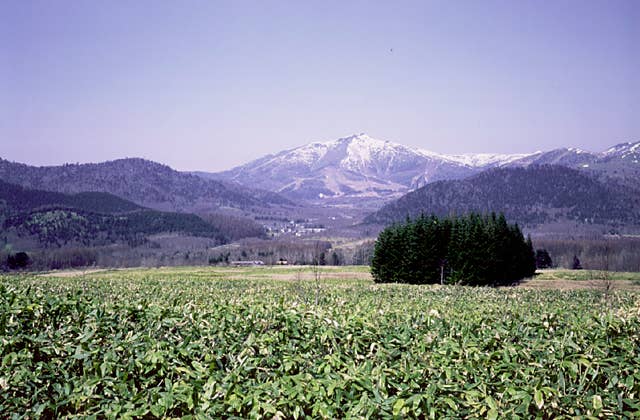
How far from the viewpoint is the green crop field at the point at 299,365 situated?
418 cm

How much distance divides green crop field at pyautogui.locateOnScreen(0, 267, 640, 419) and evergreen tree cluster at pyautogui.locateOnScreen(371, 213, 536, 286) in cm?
5804

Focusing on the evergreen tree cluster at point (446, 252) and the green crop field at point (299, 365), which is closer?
the green crop field at point (299, 365)

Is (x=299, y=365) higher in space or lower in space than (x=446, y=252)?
higher

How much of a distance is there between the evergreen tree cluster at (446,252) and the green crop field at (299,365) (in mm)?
58040

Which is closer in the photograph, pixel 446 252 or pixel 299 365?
pixel 299 365

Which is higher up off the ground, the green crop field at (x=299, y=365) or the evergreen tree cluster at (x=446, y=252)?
the green crop field at (x=299, y=365)

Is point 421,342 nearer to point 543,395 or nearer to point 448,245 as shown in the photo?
point 543,395

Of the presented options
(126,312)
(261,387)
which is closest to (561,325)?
(261,387)

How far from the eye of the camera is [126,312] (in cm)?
652

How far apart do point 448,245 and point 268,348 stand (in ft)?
205

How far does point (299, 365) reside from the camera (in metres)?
5.04

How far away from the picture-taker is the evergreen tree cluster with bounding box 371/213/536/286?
2453 inches

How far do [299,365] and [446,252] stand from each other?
63.2m

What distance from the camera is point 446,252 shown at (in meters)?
65.7
